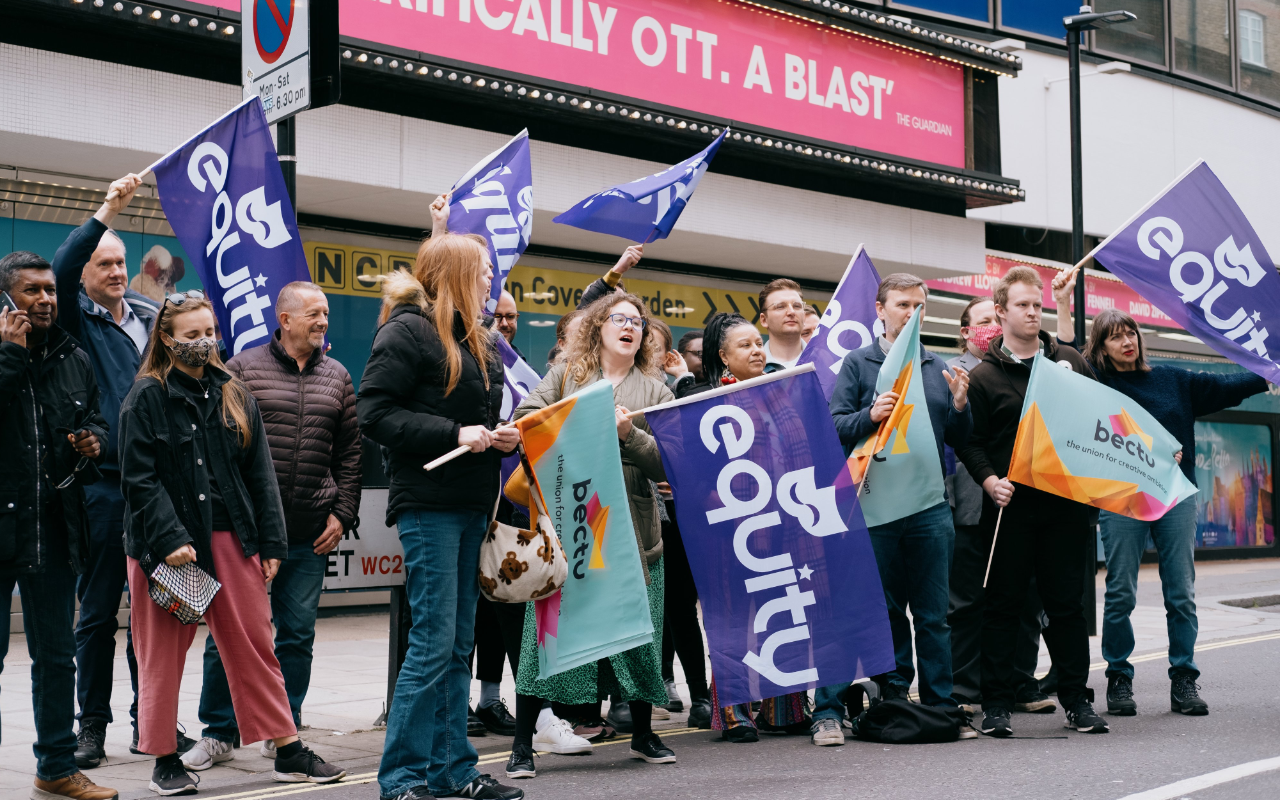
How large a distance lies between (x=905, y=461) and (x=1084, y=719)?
156 cm

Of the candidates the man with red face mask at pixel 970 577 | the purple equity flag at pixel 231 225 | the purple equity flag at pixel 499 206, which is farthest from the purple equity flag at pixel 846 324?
the purple equity flag at pixel 231 225

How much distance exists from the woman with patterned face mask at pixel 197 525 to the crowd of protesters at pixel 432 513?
0.04 ft

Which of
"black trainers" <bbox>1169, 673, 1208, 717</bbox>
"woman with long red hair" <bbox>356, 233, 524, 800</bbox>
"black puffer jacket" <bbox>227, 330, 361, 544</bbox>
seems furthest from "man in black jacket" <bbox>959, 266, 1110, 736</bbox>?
"black puffer jacket" <bbox>227, 330, 361, 544</bbox>

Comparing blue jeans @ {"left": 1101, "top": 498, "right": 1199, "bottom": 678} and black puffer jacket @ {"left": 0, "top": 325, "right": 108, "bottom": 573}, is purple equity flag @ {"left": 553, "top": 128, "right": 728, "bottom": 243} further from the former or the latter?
black puffer jacket @ {"left": 0, "top": 325, "right": 108, "bottom": 573}

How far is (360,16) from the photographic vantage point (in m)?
10.9

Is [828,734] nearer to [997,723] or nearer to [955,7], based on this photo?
[997,723]

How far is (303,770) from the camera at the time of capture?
18.7ft

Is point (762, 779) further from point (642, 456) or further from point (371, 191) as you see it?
point (371, 191)

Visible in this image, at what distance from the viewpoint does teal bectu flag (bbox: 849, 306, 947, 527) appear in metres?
6.55

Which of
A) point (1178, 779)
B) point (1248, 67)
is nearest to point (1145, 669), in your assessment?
point (1178, 779)

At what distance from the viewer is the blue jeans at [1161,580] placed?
23.9ft

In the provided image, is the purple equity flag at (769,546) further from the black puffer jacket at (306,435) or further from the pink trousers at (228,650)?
the pink trousers at (228,650)

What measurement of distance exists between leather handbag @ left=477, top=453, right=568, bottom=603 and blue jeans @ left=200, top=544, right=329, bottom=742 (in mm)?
1366

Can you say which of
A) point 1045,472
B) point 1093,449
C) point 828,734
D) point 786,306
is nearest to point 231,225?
point 786,306
